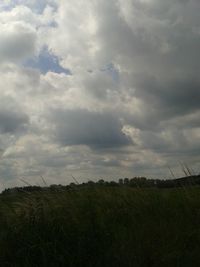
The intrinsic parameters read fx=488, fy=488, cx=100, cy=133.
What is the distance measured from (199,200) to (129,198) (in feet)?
5.32

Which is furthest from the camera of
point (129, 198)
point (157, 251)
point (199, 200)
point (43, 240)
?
point (129, 198)

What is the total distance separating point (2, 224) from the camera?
10641 mm

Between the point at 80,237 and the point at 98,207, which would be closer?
the point at 80,237

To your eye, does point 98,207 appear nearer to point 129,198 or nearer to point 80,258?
point 129,198

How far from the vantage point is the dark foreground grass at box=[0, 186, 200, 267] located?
8.30 m

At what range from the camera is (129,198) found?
1111cm

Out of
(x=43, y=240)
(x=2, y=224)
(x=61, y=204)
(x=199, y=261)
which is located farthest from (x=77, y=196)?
(x=199, y=261)

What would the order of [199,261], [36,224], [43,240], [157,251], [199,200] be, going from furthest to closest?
[199,200] → [36,224] → [43,240] → [157,251] → [199,261]

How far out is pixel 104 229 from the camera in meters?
9.24

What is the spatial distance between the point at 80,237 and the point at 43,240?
73 centimetres

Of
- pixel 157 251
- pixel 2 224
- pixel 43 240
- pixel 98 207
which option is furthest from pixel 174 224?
pixel 2 224

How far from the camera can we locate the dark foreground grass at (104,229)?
27.2 feet

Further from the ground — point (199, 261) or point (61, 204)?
point (61, 204)

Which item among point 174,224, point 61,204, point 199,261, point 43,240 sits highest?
point 61,204
